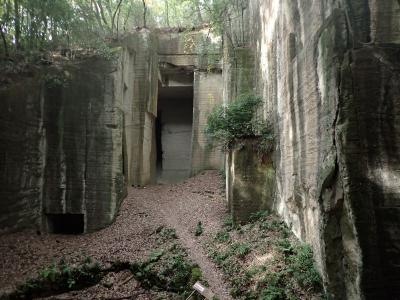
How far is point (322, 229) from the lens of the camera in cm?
522

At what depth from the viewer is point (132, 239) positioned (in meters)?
9.95

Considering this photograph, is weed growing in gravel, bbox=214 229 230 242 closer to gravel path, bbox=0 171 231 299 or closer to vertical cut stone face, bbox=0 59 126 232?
gravel path, bbox=0 171 231 299

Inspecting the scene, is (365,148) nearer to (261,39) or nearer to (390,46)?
(390,46)

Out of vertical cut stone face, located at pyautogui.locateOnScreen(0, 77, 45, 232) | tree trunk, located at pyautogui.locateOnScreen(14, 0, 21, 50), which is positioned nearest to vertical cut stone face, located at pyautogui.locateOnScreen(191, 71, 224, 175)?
vertical cut stone face, located at pyautogui.locateOnScreen(0, 77, 45, 232)

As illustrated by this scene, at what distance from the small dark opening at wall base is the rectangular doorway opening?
847 centimetres

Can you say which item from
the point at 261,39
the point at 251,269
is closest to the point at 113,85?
the point at 261,39

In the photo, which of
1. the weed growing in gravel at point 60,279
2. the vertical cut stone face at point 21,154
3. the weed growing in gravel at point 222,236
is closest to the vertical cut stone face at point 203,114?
the weed growing in gravel at point 222,236

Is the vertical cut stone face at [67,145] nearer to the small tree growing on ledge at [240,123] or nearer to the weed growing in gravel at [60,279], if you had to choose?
the weed growing in gravel at [60,279]

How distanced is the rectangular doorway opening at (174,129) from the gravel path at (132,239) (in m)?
5.83

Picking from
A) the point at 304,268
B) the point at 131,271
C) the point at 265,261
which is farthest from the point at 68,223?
the point at 304,268

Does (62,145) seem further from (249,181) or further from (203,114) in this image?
(203,114)

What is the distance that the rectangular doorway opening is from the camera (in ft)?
61.9

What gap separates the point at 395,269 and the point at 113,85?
927cm

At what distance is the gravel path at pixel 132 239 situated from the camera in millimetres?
7965
